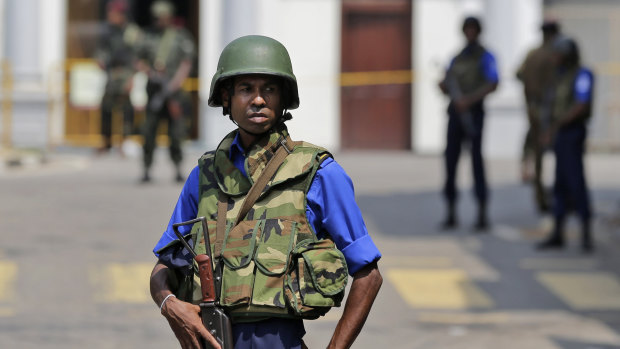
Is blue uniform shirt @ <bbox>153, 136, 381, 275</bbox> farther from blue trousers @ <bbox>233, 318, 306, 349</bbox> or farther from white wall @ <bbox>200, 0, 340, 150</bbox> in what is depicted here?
white wall @ <bbox>200, 0, 340, 150</bbox>

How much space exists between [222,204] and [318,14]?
1919 centimetres

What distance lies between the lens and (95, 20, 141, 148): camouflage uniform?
62.8ft

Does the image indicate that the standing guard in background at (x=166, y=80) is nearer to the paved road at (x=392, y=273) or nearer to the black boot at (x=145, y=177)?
the black boot at (x=145, y=177)

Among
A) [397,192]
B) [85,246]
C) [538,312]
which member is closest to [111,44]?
[397,192]

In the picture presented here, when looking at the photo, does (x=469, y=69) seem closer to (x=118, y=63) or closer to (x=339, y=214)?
(x=339, y=214)

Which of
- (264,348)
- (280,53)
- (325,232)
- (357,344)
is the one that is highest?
(280,53)

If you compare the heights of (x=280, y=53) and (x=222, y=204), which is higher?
(x=280, y=53)

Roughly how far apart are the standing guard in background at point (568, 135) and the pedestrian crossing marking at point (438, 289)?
149 centimetres

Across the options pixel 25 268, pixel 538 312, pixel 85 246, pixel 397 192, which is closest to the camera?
pixel 538 312

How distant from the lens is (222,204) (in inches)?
139

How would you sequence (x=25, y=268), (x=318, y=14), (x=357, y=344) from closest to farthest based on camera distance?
1. (x=357, y=344)
2. (x=25, y=268)
3. (x=318, y=14)

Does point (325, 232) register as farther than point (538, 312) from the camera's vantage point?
Answer: No

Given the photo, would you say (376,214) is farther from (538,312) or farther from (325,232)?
(325,232)

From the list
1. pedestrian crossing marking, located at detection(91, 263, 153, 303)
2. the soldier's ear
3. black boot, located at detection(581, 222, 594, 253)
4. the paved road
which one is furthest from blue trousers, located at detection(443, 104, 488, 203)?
the soldier's ear
